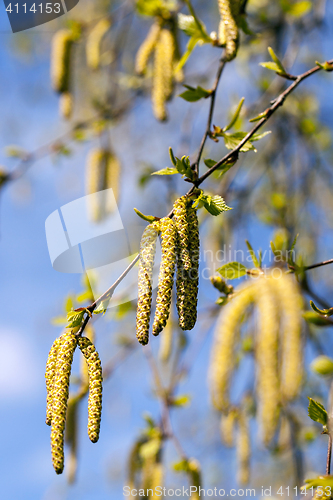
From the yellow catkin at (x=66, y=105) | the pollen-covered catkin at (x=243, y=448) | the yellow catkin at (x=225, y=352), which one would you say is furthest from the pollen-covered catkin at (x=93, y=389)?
the pollen-covered catkin at (x=243, y=448)

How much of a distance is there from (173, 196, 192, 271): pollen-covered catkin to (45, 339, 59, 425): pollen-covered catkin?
14.8 inches

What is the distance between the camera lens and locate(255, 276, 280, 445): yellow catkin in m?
1.20

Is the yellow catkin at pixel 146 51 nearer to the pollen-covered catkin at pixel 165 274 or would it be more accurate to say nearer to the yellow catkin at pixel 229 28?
the yellow catkin at pixel 229 28

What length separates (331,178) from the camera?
4301mm

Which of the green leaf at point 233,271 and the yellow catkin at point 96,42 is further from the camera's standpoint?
the yellow catkin at point 96,42

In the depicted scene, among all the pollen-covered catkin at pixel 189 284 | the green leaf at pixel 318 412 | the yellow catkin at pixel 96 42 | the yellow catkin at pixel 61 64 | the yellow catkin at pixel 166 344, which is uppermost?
the yellow catkin at pixel 96 42

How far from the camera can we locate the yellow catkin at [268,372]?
1.20 meters

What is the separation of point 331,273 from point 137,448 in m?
3.14

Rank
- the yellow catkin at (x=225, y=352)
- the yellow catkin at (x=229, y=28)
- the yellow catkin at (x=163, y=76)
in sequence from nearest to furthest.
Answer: the yellow catkin at (x=225, y=352) < the yellow catkin at (x=229, y=28) < the yellow catkin at (x=163, y=76)

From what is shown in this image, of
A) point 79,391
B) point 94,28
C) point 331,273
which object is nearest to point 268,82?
point 94,28

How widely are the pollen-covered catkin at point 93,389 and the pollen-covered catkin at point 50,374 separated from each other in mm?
64

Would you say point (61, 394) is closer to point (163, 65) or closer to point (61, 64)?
point (163, 65)

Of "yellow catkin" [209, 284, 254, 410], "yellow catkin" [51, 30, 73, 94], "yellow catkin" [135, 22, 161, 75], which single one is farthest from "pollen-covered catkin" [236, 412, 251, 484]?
"yellow catkin" [51, 30, 73, 94]

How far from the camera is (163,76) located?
1.95 metres
